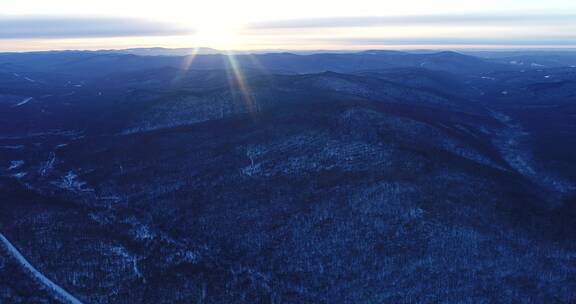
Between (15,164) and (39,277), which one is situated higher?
(15,164)

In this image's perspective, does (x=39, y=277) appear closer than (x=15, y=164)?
Yes

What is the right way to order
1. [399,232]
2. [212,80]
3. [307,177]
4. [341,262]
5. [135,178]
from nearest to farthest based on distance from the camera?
[341,262] → [399,232] → [307,177] → [135,178] → [212,80]

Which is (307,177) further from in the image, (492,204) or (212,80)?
(212,80)

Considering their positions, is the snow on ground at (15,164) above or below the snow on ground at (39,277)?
above

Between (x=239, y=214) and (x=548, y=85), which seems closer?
(x=239, y=214)

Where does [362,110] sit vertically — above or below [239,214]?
above

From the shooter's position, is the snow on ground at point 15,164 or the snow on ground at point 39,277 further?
the snow on ground at point 15,164

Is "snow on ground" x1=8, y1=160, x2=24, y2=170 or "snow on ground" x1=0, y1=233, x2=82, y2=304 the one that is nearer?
"snow on ground" x1=0, y1=233, x2=82, y2=304

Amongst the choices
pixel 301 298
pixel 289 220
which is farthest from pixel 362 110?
pixel 301 298

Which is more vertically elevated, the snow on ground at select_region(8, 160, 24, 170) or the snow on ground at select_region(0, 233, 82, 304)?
the snow on ground at select_region(8, 160, 24, 170)

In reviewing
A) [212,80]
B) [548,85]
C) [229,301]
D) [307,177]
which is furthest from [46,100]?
[548,85]

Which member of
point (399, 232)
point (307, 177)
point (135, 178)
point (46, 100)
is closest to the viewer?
point (399, 232)
